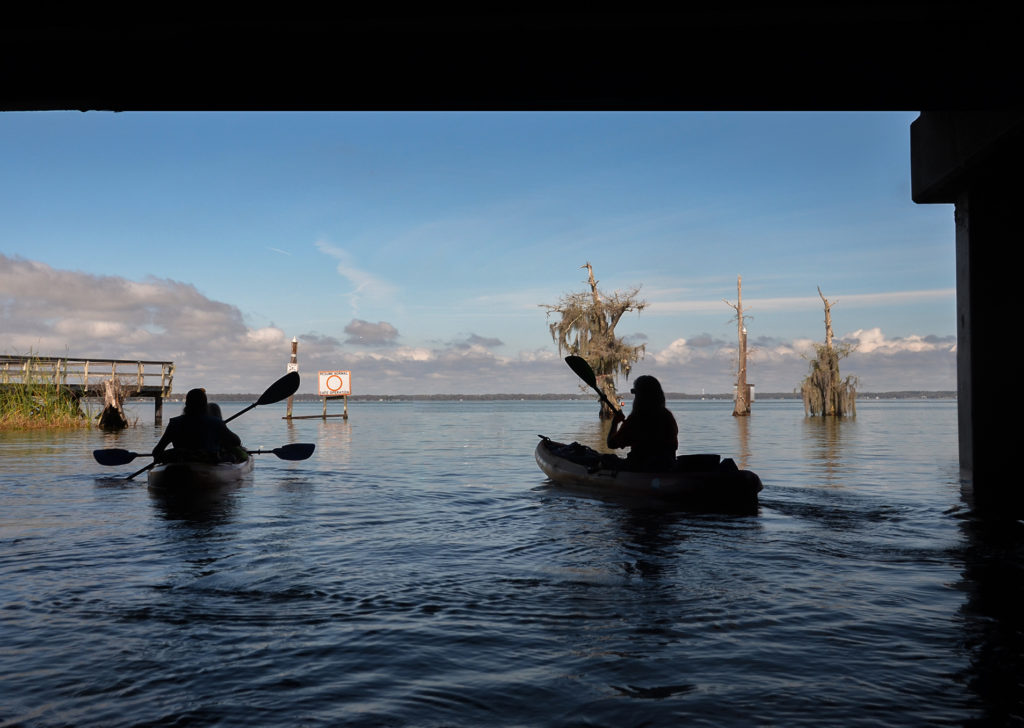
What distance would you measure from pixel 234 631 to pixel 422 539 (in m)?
3.32

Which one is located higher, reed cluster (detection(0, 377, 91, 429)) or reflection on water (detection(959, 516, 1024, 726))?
reed cluster (detection(0, 377, 91, 429))

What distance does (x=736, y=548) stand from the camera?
23.9ft

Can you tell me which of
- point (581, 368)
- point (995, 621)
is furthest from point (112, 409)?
point (995, 621)

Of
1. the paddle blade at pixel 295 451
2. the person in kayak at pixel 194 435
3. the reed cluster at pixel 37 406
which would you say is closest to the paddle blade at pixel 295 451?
the paddle blade at pixel 295 451

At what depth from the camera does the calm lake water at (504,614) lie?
3.59m

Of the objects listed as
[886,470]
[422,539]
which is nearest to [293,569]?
[422,539]

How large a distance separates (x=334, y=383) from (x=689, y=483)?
108 feet

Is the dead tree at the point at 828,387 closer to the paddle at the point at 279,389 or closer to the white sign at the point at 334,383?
the white sign at the point at 334,383

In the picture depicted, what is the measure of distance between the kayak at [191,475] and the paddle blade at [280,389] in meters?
2.79

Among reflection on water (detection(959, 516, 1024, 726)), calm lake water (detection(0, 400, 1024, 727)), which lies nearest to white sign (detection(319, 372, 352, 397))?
calm lake water (detection(0, 400, 1024, 727))

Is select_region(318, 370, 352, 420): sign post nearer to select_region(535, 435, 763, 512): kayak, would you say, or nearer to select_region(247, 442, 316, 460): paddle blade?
select_region(247, 442, 316, 460): paddle blade

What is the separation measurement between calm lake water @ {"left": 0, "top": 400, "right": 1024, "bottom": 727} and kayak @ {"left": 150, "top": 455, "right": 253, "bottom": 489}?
0.56 meters

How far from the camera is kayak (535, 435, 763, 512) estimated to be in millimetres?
9367
